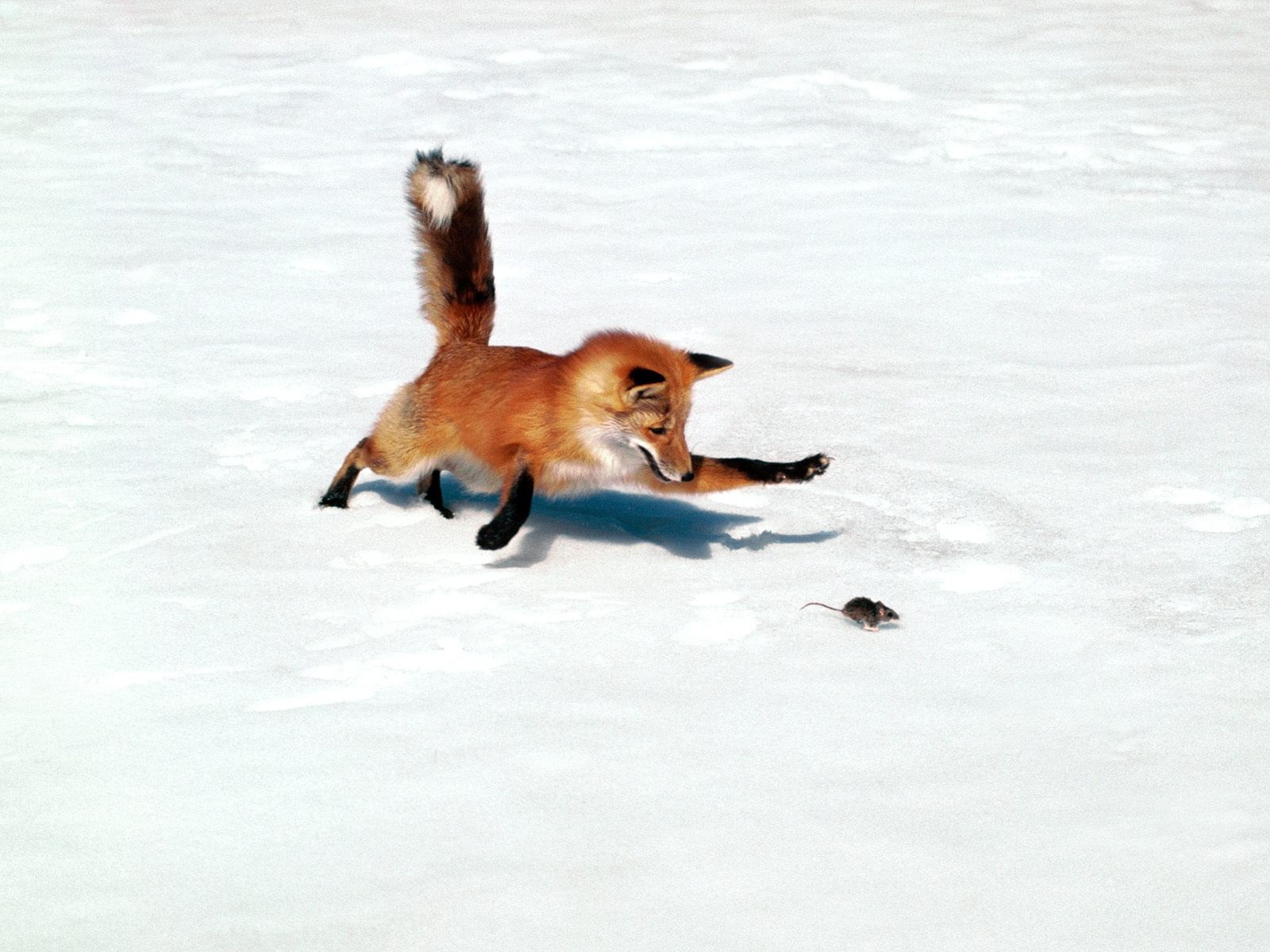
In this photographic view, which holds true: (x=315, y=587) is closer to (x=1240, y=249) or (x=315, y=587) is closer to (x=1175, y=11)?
(x=1240, y=249)

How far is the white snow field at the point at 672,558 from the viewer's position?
9.85 feet

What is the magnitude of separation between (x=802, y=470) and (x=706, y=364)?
452mm

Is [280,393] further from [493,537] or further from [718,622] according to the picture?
[718,622]

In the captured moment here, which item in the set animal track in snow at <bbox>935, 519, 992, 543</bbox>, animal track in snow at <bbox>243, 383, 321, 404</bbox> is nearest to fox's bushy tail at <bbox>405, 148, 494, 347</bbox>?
animal track in snow at <bbox>243, 383, 321, 404</bbox>

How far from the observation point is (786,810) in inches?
128

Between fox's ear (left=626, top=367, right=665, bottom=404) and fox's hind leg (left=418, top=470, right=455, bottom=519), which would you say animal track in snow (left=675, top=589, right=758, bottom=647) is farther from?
fox's hind leg (left=418, top=470, right=455, bottom=519)

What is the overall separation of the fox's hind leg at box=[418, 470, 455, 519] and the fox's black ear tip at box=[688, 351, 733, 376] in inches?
40.2

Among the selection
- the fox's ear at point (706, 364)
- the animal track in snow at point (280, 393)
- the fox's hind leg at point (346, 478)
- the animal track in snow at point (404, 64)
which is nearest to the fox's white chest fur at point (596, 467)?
the fox's ear at point (706, 364)

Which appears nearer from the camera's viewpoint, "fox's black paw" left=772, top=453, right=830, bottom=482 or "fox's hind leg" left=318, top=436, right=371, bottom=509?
"fox's black paw" left=772, top=453, right=830, bottom=482

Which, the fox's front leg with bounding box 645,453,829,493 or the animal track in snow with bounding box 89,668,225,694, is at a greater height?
the fox's front leg with bounding box 645,453,829,493

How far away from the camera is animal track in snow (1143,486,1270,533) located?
4855 mm

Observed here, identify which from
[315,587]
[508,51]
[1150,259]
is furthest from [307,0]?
[315,587]

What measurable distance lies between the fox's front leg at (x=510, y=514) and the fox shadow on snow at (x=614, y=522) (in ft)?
0.69

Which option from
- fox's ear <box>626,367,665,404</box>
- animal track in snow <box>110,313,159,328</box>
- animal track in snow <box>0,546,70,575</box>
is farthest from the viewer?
animal track in snow <box>110,313,159,328</box>
